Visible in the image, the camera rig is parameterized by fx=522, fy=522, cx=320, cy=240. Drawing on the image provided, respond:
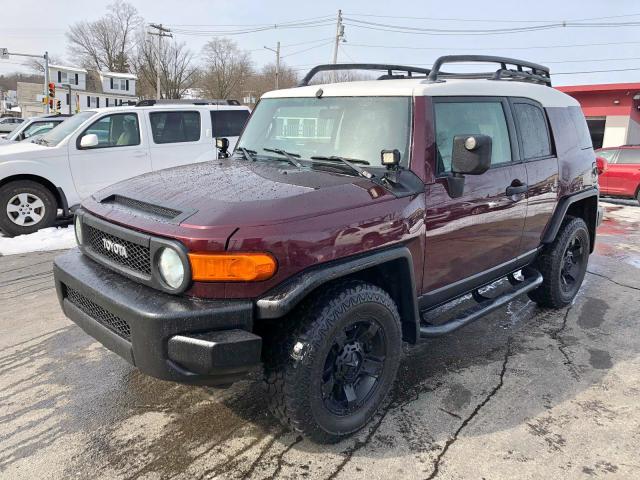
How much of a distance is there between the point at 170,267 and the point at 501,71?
10.9 ft

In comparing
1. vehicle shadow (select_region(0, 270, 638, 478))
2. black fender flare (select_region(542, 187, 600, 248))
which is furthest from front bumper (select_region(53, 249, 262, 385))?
black fender flare (select_region(542, 187, 600, 248))

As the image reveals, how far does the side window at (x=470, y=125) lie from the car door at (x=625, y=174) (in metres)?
10.5

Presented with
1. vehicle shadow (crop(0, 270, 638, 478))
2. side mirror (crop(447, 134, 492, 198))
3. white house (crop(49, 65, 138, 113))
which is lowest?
vehicle shadow (crop(0, 270, 638, 478))

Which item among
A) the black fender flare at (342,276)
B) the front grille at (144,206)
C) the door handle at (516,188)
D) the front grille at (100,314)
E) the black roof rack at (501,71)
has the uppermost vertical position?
the black roof rack at (501,71)

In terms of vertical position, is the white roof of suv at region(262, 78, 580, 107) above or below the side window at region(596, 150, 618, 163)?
above

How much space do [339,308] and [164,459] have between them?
1192 mm

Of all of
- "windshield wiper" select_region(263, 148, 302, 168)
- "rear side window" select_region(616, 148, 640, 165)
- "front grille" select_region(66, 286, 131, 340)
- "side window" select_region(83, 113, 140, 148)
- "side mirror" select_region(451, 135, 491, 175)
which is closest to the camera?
"front grille" select_region(66, 286, 131, 340)

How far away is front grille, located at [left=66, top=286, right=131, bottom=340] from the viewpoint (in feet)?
8.38

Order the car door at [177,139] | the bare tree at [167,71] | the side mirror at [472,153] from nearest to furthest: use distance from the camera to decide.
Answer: the side mirror at [472,153] → the car door at [177,139] → the bare tree at [167,71]

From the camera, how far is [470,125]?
3.60m

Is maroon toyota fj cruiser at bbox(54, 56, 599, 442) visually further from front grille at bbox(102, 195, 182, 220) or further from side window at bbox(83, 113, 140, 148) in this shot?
side window at bbox(83, 113, 140, 148)

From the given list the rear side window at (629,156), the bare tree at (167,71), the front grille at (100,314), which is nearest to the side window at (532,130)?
the front grille at (100,314)

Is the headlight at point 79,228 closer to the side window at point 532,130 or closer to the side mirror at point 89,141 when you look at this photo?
the side window at point 532,130

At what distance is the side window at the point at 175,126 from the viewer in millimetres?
8747
